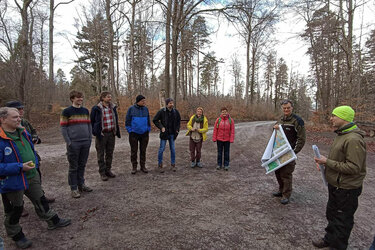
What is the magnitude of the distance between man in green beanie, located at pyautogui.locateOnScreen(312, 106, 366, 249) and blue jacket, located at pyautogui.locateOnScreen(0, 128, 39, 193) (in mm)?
3779

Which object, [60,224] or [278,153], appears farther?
[278,153]

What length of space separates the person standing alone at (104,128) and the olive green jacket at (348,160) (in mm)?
4286

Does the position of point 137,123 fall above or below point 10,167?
above

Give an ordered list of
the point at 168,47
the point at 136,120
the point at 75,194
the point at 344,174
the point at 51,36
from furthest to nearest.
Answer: the point at 51,36, the point at 168,47, the point at 136,120, the point at 75,194, the point at 344,174

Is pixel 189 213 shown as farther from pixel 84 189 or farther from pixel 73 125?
pixel 73 125

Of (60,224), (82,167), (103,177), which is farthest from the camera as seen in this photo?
(103,177)

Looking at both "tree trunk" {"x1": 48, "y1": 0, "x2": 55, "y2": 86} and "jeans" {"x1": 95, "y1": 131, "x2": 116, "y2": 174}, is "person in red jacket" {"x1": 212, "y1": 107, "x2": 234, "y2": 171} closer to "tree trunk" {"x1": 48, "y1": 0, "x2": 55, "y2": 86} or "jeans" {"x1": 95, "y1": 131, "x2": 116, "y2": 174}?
"jeans" {"x1": 95, "y1": 131, "x2": 116, "y2": 174}

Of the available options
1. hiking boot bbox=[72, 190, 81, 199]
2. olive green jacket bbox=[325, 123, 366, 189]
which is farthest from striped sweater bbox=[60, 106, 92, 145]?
olive green jacket bbox=[325, 123, 366, 189]

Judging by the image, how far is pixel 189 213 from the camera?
3.29m

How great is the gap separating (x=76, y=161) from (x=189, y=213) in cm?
242

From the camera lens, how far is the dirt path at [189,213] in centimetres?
260

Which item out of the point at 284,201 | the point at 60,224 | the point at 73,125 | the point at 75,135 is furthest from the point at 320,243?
the point at 73,125

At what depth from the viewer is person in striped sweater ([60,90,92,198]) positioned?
370cm

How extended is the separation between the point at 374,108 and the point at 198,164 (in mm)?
14940
